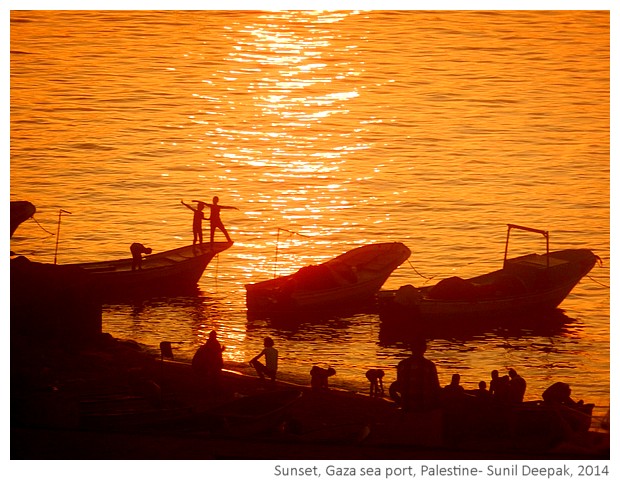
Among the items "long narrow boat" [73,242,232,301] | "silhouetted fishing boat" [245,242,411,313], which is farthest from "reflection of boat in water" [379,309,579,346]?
"long narrow boat" [73,242,232,301]

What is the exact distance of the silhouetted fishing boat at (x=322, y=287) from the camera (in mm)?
22297

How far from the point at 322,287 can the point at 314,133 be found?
9.85 meters

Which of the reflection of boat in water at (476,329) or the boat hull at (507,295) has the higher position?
the boat hull at (507,295)

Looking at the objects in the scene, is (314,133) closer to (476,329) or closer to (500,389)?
(476,329)

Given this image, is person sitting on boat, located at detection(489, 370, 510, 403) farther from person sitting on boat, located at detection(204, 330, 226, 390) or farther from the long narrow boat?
the long narrow boat

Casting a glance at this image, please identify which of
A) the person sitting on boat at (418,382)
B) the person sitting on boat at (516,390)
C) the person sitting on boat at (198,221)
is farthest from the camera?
the person sitting on boat at (198,221)

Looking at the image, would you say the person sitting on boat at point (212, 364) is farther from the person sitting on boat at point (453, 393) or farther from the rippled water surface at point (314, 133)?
the rippled water surface at point (314, 133)

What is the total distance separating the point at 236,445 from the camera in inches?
474

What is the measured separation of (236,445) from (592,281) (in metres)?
15.1

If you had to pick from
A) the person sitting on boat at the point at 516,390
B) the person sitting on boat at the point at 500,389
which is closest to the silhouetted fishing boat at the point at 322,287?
the person sitting on boat at the point at 516,390

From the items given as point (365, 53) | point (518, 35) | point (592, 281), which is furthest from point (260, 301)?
point (518, 35)

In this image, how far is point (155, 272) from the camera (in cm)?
2334

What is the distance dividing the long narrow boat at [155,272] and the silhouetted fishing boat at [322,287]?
1919 mm

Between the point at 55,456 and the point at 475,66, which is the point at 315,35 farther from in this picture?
the point at 55,456
